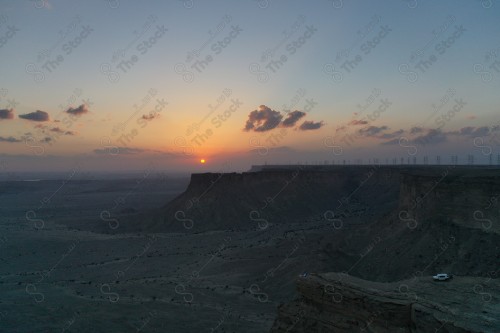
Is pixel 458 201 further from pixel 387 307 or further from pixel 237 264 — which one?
pixel 387 307

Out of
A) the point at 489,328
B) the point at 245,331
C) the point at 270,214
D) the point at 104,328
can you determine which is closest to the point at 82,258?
the point at 104,328

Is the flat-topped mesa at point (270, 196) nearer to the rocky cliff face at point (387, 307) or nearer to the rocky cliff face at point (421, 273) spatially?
the rocky cliff face at point (421, 273)

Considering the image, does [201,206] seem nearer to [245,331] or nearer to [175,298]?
[175,298]

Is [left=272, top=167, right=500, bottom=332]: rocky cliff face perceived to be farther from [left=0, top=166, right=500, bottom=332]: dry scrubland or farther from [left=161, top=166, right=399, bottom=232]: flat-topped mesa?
[left=161, top=166, right=399, bottom=232]: flat-topped mesa

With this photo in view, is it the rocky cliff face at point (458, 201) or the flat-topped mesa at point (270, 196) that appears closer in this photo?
the rocky cliff face at point (458, 201)

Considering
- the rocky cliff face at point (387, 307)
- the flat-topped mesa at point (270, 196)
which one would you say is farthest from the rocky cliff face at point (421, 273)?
the flat-topped mesa at point (270, 196)

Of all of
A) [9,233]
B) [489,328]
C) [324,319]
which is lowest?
[9,233]

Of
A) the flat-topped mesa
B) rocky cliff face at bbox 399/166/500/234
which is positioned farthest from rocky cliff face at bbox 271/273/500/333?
the flat-topped mesa

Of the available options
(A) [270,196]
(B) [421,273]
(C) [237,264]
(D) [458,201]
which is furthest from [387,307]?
(A) [270,196]

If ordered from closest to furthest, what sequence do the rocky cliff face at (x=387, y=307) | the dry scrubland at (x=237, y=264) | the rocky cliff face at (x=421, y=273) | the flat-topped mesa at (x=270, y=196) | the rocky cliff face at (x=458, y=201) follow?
the rocky cliff face at (x=387, y=307), the rocky cliff face at (x=421, y=273), the dry scrubland at (x=237, y=264), the rocky cliff face at (x=458, y=201), the flat-topped mesa at (x=270, y=196)
